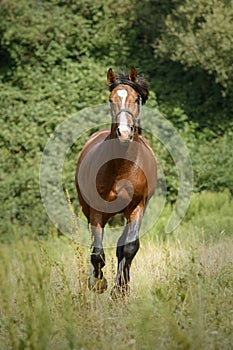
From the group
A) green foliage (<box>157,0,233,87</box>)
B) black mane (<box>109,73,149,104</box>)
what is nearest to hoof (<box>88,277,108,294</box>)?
black mane (<box>109,73,149,104</box>)

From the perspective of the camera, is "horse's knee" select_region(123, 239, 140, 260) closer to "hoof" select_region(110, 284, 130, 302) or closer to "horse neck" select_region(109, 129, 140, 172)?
"hoof" select_region(110, 284, 130, 302)

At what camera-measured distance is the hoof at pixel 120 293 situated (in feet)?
19.1

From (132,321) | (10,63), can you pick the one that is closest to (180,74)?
(10,63)

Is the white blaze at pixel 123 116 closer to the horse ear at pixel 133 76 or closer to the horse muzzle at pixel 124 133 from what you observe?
the horse muzzle at pixel 124 133

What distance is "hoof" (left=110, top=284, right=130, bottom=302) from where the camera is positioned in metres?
5.83

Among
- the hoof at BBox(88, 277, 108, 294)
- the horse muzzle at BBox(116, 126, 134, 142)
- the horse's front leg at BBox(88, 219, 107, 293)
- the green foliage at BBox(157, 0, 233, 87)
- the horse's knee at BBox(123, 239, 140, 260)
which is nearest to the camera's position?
the horse muzzle at BBox(116, 126, 134, 142)

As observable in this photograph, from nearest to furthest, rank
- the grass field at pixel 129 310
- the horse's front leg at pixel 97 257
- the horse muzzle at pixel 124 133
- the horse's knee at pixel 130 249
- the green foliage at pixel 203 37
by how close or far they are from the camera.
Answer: the grass field at pixel 129 310 < the horse muzzle at pixel 124 133 < the horse's front leg at pixel 97 257 < the horse's knee at pixel 130 249 < the green foliage at pixel 203 37

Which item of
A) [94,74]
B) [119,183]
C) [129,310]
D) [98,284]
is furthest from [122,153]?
[94,74]

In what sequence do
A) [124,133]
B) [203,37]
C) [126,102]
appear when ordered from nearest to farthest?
[124,133] < [126,102] < [203,37]

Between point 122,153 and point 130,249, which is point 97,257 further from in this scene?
point 122,153

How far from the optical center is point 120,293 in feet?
20.1

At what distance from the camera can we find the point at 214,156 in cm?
1309

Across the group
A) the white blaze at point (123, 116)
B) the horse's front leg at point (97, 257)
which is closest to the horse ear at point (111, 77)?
the white blaze at point (123, 116)

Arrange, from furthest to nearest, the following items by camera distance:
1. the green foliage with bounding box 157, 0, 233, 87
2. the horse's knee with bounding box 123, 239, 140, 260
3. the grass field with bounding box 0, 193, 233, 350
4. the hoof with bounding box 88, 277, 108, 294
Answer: the green foliage with bounding box 157, 0, 233, 87 < the horse's knee with bounding box 123, 239, 140, 260 < the hoof with bounding box 88, 277, 108, 294 < the grass field with bounding box 0, 193, 233, 350
